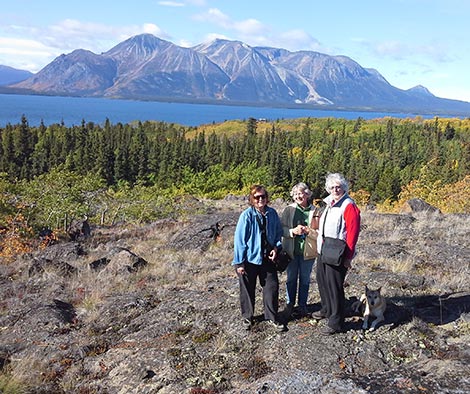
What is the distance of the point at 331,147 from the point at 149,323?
9243cm

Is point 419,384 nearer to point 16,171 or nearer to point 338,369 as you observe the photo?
point 338,369

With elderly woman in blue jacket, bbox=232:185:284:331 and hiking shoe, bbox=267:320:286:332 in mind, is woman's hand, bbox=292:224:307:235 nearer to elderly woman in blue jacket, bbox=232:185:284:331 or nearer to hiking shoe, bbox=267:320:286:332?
→ elderly woman in blue jacket, bbox=232:185:284:331

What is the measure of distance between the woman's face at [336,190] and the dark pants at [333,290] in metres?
0.84

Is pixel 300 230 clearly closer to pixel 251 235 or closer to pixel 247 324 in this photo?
pixel 251 235

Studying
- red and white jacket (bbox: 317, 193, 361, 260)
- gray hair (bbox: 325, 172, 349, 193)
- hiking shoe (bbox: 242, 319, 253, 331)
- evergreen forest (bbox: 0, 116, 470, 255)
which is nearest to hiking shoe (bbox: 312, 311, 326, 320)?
hiking shoe (bbox: 242, 319, 253, 331)

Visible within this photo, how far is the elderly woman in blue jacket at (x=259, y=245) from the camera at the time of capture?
19.4 feet

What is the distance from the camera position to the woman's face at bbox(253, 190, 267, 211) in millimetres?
5816

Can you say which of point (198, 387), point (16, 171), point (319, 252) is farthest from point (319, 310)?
point (16, 171)

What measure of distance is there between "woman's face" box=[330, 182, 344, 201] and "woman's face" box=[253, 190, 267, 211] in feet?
2.88

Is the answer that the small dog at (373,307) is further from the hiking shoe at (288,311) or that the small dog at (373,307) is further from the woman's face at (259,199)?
the woman's face at (259,199)

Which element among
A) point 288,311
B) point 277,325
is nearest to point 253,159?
point 288,311

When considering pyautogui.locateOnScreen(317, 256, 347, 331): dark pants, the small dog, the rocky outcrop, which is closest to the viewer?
the rocky outcrop

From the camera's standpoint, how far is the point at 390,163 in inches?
3342

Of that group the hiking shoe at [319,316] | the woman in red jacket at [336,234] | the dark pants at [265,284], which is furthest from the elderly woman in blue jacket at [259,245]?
the woman in red jacket at [336,234]
